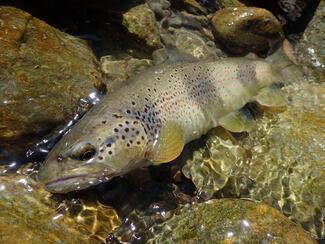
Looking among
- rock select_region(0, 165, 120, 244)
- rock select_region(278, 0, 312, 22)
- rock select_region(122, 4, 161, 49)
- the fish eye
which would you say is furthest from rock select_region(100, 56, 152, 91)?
rock select_region(278, 0, 312, 22)

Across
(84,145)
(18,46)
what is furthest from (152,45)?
(84,145)

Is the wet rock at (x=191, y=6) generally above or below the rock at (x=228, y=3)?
below

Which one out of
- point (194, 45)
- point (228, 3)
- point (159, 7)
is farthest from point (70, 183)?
point (228, 3)

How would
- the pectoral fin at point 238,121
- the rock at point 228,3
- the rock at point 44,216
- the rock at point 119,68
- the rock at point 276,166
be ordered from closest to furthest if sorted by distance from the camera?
the rock at point 44,216, the rock at point 276,166, the pectoral fin at point 238,121, the rock at point 119,68, the rock at point 228,3

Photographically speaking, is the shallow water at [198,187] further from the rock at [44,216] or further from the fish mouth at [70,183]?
the fish mouth at [70,183]

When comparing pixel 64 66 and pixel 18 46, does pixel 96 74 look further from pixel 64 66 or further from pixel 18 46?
pixel 18 46

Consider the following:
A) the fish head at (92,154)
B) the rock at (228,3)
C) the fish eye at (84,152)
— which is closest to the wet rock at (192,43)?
the rock at (228,3)
